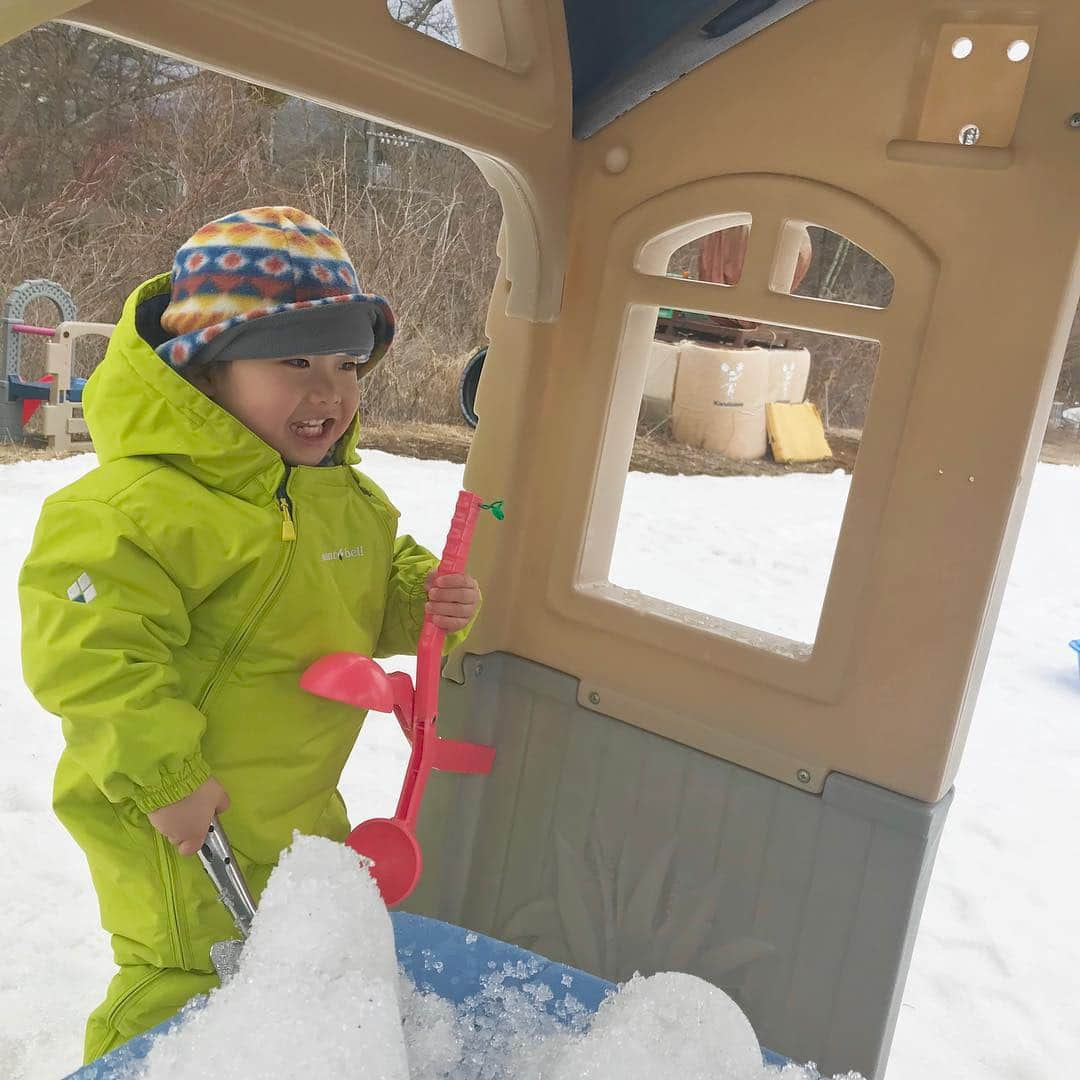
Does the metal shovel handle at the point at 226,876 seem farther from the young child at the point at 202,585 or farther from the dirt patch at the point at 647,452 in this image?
the dirt patch at the point at 647,452

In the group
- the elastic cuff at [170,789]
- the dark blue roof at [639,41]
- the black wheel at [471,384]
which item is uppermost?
the dark blue roof at [639,41]

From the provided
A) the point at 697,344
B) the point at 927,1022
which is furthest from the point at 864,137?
the point at 697,344

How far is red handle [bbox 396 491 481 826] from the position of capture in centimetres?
120

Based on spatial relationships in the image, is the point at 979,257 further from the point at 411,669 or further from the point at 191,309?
the point at 411,669

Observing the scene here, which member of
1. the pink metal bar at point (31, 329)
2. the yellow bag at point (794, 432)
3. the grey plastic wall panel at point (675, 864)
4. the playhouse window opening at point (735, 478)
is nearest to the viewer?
the grey plastic wall panel at point (675, 864)

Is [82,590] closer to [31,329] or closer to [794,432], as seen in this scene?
[31,329]

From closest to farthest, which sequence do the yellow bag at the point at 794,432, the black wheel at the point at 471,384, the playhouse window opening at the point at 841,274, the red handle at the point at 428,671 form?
1. the red handle at the point at 428,671
2. the black wheel at the point at 471,384
3. the yellow bag at the point at 794,432
4. the playhouse window opening at the point at 841,274

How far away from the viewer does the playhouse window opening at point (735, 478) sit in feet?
14.5

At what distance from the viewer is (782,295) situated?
131cm

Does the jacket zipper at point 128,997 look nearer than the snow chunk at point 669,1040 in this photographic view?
No

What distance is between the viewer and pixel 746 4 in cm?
127

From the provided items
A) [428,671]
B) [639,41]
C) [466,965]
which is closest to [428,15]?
[639,41]

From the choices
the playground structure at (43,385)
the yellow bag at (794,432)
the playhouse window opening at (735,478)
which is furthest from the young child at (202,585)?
the yellow bag at (794,432)

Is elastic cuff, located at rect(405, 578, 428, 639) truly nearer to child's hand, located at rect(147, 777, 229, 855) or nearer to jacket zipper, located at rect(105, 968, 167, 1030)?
child's hand, located at rect(147, 777, 229, 855)
